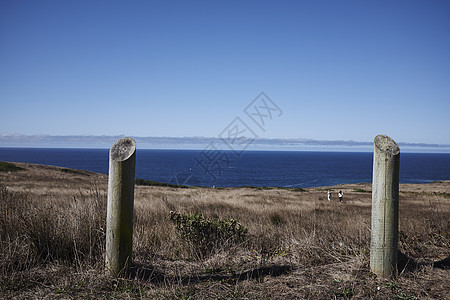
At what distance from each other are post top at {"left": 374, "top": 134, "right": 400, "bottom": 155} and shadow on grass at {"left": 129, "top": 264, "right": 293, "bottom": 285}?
192cm

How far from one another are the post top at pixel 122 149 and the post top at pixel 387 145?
293 centimetres

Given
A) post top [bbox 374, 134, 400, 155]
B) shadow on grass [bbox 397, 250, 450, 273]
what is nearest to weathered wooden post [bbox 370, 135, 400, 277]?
post top [bbox 374, 134, 400, 155]

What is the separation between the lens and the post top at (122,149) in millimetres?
3483

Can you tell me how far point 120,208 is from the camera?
11.5 ft

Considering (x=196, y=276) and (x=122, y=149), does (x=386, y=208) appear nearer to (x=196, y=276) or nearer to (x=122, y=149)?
(x=196, y=276)

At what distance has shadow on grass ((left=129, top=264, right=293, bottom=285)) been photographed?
363cm

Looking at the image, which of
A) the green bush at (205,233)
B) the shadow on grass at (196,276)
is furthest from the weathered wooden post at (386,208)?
the green bush at (205,233)

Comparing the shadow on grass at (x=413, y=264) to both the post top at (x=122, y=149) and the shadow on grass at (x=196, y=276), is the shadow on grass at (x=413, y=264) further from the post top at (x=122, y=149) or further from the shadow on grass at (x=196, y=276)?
the post top at (x=122, y=149)

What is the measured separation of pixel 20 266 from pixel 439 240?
6189mm

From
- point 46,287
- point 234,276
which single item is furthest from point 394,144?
point 46,287

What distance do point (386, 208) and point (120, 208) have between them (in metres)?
Result: 3.12

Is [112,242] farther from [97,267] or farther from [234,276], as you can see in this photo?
[234,276]

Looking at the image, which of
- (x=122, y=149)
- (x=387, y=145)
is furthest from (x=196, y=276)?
(x=387, y=145)

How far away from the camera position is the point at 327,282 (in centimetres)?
354
